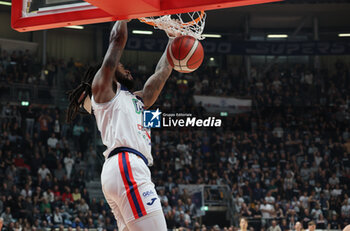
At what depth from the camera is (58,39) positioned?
71.4 ft

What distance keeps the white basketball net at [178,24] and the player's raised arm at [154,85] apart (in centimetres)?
70

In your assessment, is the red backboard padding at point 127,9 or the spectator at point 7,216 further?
the spectator at point 7,216

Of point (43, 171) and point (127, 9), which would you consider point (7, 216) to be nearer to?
point (43, 171)

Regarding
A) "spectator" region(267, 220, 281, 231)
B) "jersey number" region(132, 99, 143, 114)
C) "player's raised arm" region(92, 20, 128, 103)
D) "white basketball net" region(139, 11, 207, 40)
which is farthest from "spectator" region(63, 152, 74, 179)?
"player's raised arm" region(92, 20, 128, 103)

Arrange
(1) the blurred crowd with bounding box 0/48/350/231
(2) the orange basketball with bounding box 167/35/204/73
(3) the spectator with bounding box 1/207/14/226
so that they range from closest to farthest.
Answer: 1. (2) the orange basketball with bounding box 167/35/204/73
2. (3) the spectator with bounding box 1/207/14/226
3. (1) the blurred crowd with bounding box 0/48/350/231

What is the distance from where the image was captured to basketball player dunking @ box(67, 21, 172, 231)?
2.93m

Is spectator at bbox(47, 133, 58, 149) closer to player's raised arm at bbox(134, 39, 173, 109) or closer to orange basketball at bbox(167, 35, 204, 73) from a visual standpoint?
orange basketball at bbox(167, 35, 204, 73)

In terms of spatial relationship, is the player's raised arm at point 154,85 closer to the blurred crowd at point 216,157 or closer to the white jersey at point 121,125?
the white jersey at point 121,125

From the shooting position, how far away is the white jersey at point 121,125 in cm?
311

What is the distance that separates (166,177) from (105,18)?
498 inches

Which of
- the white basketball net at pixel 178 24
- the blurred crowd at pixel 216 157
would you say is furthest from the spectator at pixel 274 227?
the white basketball net at pixel 178 24

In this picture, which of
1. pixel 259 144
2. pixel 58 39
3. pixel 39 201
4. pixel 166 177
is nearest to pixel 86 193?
pixel 39 201

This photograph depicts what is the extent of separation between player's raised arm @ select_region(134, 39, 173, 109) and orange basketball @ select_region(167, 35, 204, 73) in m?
0.10

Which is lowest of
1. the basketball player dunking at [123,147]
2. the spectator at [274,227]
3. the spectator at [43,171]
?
the spectator at [274,227]
